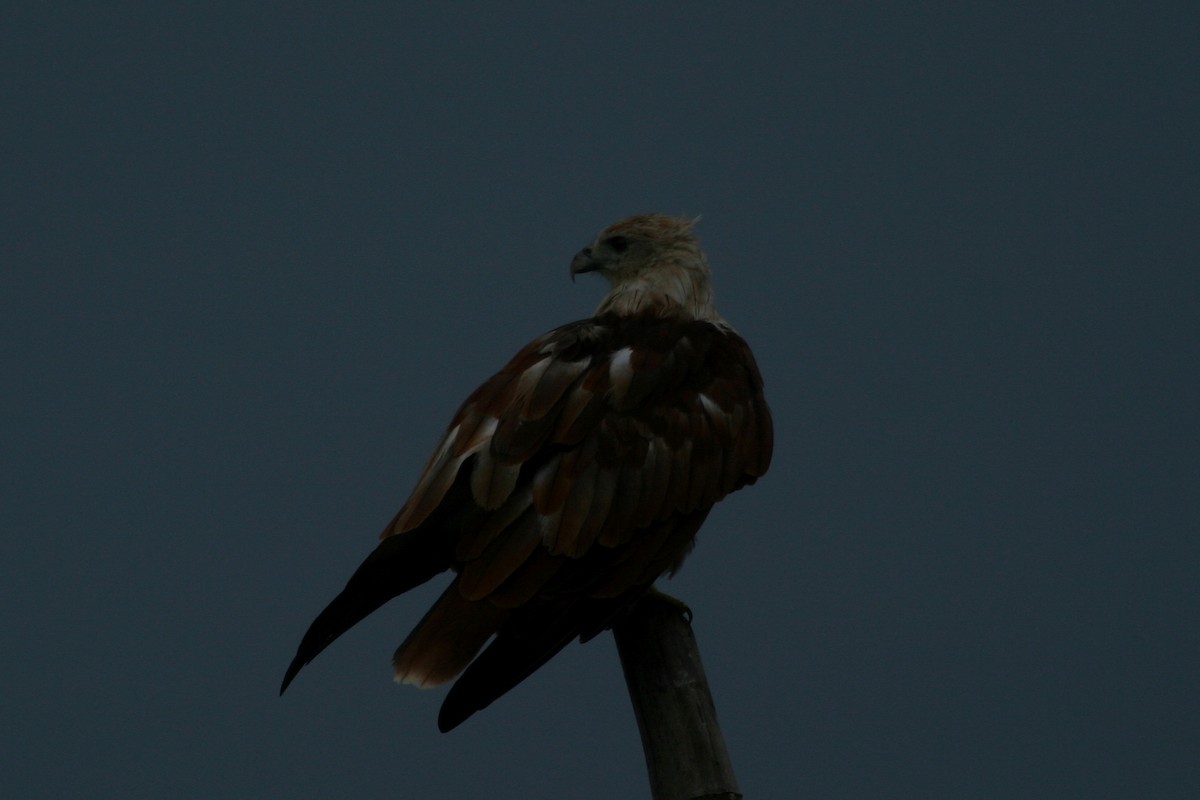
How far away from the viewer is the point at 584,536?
4.34 m

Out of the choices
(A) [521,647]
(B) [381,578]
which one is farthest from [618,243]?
(A) [521,647]

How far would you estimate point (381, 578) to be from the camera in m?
4.41

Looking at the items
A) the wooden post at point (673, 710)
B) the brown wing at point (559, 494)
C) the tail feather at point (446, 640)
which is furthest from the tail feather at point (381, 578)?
the wooden post at point (673, 710)

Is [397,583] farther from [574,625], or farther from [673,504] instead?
[673,504]

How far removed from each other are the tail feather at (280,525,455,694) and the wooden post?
0.62 m

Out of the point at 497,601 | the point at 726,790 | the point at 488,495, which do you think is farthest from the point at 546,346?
the point at 726,790

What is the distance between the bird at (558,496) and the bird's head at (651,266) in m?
0.34

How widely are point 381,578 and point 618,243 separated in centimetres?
192

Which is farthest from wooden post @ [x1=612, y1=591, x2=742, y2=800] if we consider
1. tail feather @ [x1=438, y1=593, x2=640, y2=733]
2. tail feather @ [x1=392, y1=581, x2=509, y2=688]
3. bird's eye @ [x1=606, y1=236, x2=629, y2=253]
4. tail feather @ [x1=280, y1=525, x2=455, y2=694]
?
bird's eye @ [x1=606, y1=236, x2=629, y2=253]

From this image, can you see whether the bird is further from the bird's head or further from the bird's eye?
the bird's eye

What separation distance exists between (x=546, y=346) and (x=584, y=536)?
871 millimetres

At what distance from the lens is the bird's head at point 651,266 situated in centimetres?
554

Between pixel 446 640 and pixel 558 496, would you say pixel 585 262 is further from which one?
pixel 446 640

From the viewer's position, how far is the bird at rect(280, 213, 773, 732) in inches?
165
